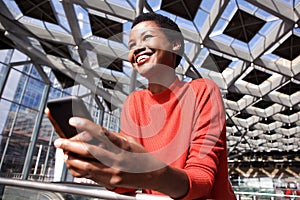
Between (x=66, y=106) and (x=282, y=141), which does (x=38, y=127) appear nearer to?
(x=66, y=106)

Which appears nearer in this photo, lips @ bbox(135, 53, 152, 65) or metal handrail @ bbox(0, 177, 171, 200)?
metal handrail @ bbox(0, 177, 171, 200)

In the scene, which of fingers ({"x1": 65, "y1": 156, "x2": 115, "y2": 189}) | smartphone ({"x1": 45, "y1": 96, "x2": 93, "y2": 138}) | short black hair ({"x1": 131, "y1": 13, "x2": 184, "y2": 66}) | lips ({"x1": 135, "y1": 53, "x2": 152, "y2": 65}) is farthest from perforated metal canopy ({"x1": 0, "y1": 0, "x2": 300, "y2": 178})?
fingers ({"x1": 65, "y1": 156, "x2": 115, "y2": 189})

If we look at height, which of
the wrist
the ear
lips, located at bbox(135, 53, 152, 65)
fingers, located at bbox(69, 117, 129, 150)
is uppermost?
the ear

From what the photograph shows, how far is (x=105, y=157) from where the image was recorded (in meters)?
0.47

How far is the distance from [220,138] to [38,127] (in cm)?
1656

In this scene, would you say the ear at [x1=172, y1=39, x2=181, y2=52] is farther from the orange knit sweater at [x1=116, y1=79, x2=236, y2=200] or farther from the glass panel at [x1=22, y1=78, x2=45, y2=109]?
the glass panel at [x1=22, y1=78, x2=45, y2=109]

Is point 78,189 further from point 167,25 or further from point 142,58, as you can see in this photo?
point 167,25

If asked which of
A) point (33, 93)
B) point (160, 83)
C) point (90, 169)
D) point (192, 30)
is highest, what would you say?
point (192, 30)

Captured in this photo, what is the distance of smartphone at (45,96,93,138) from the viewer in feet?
1.79

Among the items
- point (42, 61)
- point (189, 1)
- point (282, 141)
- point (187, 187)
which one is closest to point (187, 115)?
point (187, 187)

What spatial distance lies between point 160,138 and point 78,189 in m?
0.43

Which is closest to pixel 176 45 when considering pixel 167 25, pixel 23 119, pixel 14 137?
pixel 167 25

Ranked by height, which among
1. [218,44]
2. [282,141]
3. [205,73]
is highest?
[282,141]

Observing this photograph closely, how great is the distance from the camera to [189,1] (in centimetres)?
977
